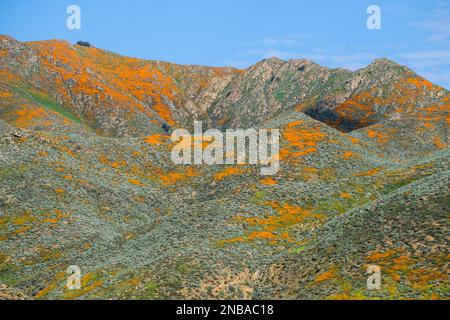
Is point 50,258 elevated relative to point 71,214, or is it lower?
lower

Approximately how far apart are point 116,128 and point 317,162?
348ft

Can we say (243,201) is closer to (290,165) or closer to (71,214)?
(290,165)

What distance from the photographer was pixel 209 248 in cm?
4122

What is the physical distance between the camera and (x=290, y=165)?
66.6 m

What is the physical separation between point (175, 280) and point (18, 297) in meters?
10.8

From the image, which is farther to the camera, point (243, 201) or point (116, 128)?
point (116, 128)
